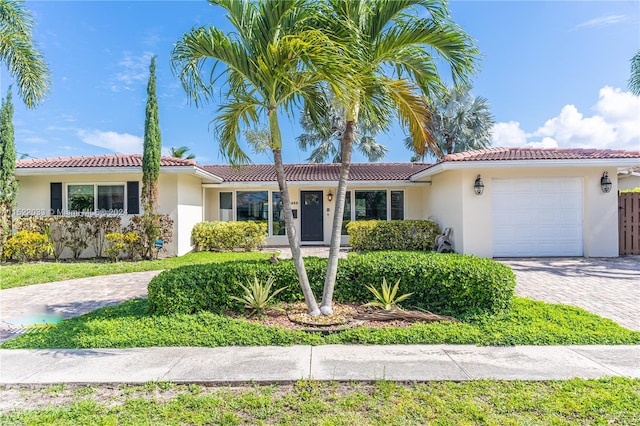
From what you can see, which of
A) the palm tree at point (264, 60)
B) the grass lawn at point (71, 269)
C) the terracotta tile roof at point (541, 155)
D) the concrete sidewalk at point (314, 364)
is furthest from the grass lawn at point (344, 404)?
the terracotta tile roof at point (541, 155)

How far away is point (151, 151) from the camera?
11023 millimetres

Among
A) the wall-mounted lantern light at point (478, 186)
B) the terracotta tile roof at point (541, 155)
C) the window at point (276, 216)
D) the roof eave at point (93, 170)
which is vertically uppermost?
the terracotta tile roof at point (541, 155)

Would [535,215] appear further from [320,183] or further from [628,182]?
[628,182]

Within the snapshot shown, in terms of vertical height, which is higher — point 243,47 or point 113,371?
point 243,47

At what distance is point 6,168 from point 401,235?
13.6m

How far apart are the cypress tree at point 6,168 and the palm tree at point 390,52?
11.7 metres

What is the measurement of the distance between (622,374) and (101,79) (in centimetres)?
1601

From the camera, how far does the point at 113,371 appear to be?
3.62 metres

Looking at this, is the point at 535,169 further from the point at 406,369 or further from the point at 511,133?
the point at 511,133

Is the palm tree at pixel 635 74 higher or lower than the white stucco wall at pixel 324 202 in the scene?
higher

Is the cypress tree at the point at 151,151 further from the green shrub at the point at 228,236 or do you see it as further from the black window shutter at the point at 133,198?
the green shrub at the point at 228,236

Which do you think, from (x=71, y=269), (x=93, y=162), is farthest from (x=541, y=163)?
(x=93, y=162)

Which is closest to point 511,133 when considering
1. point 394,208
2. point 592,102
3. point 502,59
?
point 592,102

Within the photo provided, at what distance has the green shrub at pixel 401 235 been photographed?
42.0 ft
